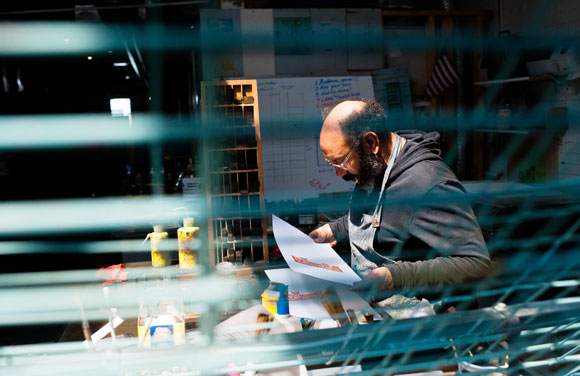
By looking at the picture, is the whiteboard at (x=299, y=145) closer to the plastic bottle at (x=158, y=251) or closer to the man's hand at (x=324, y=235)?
the man's hand at (x=324, y=235)

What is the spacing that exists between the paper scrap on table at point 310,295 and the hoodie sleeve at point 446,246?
8.5 inches

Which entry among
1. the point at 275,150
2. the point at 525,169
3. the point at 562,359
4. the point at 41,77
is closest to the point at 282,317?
the point at 562,359

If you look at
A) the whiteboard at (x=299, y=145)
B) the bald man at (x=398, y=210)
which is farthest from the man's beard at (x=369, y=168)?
the whiteboard at (x=299, y=145)

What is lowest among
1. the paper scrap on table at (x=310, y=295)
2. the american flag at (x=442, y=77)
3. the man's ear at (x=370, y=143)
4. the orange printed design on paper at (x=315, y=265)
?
the paper scrap on table at (x=310, y=295)

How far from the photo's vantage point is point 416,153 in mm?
1960

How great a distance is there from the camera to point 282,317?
131cm

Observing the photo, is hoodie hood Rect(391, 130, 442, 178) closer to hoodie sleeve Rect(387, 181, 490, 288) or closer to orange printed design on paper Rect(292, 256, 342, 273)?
hoodie sleeve Rect(387, 181, 490, 288)

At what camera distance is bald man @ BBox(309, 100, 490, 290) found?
66.7 inches

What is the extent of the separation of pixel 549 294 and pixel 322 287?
0.78 meters

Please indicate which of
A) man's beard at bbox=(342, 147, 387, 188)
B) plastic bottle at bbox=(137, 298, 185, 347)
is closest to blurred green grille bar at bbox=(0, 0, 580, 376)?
plastic bottle at bbox=(137, 298, 185, 347)

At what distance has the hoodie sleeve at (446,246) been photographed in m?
1.59

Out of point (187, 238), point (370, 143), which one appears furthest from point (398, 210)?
point (187, 238)

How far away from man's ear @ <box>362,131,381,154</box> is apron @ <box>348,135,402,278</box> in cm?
9

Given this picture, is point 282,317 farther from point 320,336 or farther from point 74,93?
point 74,93
